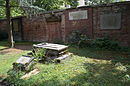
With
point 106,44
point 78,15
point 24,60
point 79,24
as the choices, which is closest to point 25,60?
point 24,60

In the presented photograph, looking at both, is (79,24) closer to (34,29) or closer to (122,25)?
(122,25)

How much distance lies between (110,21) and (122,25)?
2.11ft

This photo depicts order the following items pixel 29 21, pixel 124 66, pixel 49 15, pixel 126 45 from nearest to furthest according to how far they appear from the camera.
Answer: pixel 124 66
pixel 126 45
pixel 49 15
pixel 29 21

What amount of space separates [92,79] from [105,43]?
143 inches

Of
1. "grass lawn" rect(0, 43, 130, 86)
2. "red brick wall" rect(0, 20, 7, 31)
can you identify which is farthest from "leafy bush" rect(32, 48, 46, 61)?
"red brick wall" rect(0, 20, 7, 31)

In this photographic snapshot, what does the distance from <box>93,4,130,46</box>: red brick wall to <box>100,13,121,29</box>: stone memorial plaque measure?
0.54 ft

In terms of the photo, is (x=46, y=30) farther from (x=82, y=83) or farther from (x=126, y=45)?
(x=82, y=83)

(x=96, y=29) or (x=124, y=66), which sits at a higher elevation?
(x=96, y=29)

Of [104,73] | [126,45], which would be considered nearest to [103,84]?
[104,73]

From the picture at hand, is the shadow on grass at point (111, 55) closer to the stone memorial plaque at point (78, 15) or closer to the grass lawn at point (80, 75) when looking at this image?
the grass lawn at point (80, 75)

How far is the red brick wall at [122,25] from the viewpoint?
615cm

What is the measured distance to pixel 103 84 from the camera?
2.85 m

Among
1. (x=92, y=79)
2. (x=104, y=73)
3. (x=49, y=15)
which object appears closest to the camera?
(x=92, y=79)

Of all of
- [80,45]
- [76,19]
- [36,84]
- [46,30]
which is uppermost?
[76,19]
